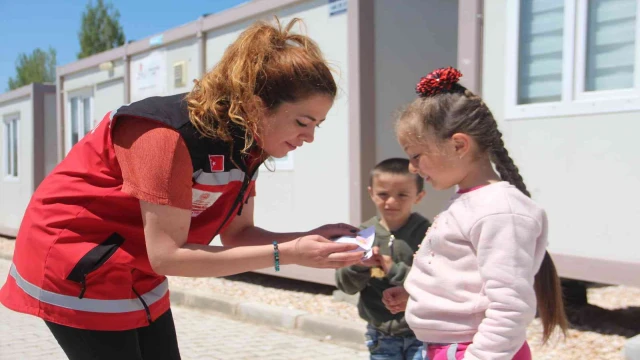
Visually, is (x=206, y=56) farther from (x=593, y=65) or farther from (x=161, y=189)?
(x=161, y=189)

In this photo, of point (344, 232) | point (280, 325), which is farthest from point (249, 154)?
point (280, 325)

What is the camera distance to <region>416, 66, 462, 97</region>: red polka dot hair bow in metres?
2.32

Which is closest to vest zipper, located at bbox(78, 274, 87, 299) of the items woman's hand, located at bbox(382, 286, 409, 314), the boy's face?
woman's hand, located at bbox(382, 286, 409, 314)

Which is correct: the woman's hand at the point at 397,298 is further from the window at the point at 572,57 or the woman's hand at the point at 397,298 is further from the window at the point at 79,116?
the window at the point at 79,116

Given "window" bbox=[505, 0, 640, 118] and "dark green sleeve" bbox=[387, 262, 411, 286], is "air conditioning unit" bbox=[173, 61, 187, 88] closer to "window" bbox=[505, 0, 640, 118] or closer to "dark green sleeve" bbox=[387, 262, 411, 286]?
"window" bbox=[505, 0, 640, 118]

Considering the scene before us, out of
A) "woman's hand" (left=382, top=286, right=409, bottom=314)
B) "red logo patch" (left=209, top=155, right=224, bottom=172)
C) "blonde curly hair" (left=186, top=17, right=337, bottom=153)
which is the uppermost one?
"blonde curly hair" (left=186, top=17, right=337, bottom=153)

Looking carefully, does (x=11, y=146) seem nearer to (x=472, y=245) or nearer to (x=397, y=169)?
(x=397, y=169)

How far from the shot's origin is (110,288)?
2.07 meters

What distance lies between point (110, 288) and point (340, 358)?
10.9 ft

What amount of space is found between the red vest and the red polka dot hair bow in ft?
2.24

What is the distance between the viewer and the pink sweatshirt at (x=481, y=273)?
1.91m

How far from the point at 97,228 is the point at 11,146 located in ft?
53.9

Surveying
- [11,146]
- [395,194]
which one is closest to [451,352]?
[395,194]

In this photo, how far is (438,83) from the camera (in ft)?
7.61
